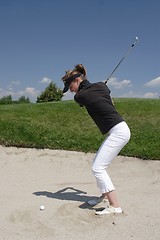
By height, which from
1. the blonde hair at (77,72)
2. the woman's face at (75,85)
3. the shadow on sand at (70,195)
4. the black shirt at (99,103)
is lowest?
the shadow on sand at (70,195)

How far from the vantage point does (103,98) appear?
578 cm

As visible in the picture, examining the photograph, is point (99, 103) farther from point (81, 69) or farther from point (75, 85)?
point (81, 69)

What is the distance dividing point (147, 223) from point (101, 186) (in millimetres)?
930

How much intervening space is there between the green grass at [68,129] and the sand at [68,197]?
42 cm

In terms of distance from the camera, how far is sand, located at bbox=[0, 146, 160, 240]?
203 inches

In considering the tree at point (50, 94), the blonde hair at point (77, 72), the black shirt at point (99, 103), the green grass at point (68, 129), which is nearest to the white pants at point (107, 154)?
the black shirt at point (99, 103)

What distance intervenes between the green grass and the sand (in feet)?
1.38

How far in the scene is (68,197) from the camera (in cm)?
693

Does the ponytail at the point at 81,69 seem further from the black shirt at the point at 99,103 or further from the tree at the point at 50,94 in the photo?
the tree at the point at 50,94

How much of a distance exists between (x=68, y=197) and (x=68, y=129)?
4799 mm

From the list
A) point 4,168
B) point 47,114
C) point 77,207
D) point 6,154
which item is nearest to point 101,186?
point 77,207

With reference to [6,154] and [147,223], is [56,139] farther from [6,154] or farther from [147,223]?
[147,223]

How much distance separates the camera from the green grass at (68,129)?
10.1 metres

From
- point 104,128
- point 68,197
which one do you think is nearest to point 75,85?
point 104,128
